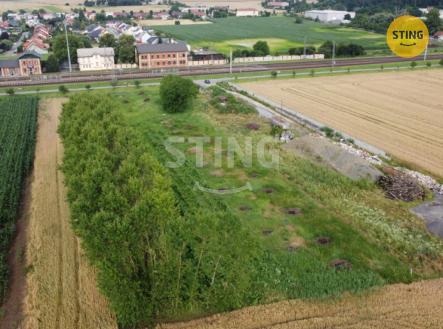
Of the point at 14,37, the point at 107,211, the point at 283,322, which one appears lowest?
the point at 283,322

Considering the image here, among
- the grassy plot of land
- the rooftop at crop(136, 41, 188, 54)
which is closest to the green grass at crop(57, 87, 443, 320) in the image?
the grassy plot of land

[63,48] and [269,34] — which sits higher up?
[269,34]

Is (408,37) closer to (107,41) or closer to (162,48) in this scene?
(162,48)

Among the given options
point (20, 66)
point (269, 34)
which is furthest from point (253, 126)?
point (269, 34)

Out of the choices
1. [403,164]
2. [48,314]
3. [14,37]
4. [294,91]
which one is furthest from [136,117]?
[14,37]

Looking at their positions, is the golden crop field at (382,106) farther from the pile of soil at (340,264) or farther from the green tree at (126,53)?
the green tree at (126,53)

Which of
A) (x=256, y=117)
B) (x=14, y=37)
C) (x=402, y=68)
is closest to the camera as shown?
(x=256, y=117)

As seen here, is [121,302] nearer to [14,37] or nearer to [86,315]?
[86,315]
